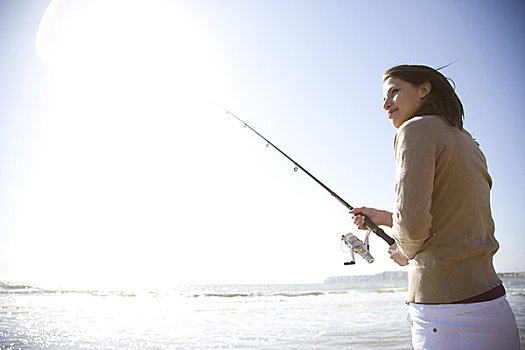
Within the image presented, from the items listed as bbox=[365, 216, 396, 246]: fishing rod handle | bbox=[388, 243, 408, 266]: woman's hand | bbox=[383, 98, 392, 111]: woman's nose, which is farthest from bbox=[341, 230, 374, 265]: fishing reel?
bbox=[383, 98, 392, 111]: woman's nose

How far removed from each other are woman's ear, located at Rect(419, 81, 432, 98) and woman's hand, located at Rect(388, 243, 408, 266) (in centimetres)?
54

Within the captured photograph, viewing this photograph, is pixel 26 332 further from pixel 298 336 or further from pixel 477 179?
pixel 477 179

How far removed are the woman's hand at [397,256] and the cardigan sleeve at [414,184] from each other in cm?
11

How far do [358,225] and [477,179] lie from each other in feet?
2.03

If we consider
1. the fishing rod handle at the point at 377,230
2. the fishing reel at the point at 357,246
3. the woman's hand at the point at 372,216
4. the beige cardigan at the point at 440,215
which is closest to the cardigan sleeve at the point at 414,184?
the beige cardigan at the point at 440,215

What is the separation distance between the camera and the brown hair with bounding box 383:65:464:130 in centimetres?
130

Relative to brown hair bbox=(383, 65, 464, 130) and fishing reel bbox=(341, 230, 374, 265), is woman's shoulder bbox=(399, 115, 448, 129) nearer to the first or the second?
brown hair bbox=(383, 65, 464, 130)

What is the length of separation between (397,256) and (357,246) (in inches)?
27.1

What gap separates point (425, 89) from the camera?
4.49 ft

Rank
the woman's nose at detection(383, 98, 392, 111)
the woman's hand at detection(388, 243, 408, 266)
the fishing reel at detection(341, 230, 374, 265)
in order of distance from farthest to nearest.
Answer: the fishing reel at detection(341, 230, 374, 265) < the woman's nose at detection(383, 98, 392, 111) < the woman's hand at detection(388, 243, 408, 266)

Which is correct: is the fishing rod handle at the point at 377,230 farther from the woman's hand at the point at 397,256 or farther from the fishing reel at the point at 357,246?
the woman's hand at the point at 397,256

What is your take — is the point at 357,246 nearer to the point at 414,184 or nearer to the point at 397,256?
the point at 397,256

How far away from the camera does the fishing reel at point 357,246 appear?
192cm

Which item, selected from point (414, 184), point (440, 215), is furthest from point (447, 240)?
point (414, 184)
